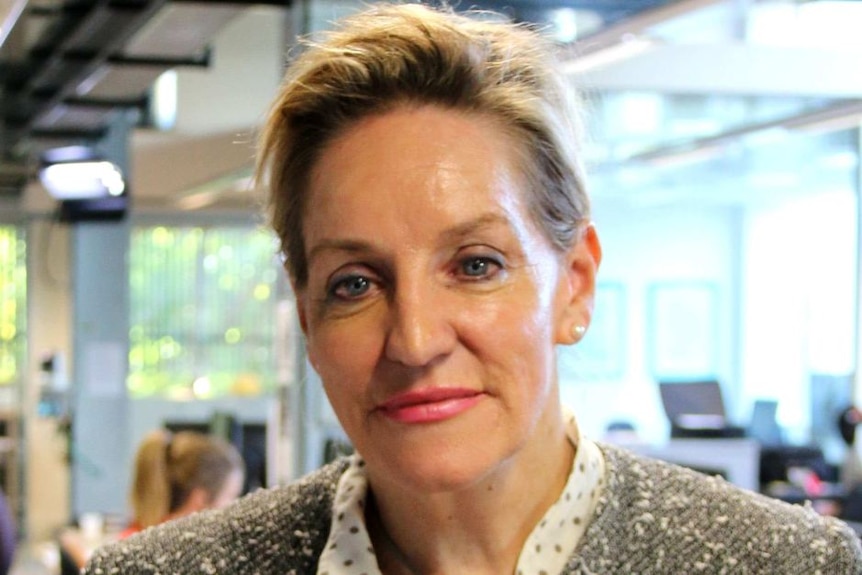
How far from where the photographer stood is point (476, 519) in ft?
4.12

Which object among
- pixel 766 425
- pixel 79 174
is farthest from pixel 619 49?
pixel 766 425

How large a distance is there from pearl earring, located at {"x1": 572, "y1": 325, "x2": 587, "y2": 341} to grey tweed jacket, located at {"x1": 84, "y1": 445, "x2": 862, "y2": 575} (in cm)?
13

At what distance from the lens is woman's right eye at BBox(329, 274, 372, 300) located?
120cm

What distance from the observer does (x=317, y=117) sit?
4.12 ft

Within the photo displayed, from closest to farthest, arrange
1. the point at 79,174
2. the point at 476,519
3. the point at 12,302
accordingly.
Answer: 1. the point at 476,519
2. the point at 79,174
3. the point at 12,302

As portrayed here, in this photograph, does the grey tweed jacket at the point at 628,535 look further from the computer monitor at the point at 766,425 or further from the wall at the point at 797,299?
the wall at the point at 797,299

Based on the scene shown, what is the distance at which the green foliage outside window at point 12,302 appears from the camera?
1698cm

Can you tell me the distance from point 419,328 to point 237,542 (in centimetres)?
36

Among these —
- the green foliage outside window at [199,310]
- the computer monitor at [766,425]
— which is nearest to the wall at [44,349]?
the green foliage outside window at [199,310]

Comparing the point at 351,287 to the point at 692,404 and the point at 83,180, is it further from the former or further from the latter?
the point at 83,180

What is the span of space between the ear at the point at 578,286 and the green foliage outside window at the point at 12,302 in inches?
639

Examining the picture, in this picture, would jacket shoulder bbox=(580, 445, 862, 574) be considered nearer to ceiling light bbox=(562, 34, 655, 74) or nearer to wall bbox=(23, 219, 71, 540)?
ceiling light bbox=(562, 34, 655, 74)

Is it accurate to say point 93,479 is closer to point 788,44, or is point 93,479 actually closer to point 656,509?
point 788,44

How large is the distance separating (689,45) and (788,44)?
2.42 ft
